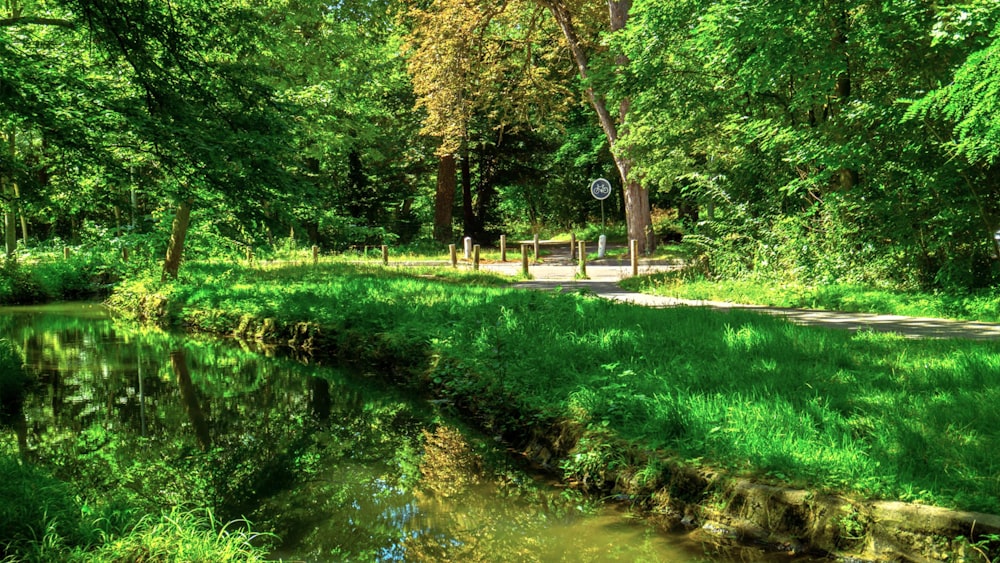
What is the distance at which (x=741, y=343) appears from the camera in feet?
27.9

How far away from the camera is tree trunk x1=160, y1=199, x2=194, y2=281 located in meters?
18.9

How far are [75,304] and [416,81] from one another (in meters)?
13.2

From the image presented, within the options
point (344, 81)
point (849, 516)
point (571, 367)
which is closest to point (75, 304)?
point (344, 81)

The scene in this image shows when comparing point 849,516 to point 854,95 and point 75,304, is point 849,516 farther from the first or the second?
point 75,304

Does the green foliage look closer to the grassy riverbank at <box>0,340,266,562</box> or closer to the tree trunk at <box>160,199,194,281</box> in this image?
the grassy riverbank at <box>0,340,266,562</box>

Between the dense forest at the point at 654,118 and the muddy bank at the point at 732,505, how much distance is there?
15.5 ft

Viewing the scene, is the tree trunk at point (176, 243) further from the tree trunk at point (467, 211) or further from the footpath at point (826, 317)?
the tree trunk at point (467, 211)

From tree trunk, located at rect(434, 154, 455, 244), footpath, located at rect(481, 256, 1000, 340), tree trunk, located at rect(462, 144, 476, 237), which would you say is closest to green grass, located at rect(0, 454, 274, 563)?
footpath, located at rect(481, 256, 1000, 340)

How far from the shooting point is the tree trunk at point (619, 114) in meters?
22.2

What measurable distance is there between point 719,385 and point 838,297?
22.3ft

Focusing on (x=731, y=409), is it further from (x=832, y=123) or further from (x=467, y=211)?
(x=467, y=211)

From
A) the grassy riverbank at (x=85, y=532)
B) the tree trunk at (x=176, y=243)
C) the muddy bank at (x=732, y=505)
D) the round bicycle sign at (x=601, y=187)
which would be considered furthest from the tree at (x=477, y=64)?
the grassy riverbank at (x=85, y=532)

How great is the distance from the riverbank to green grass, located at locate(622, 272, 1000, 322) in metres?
2.70

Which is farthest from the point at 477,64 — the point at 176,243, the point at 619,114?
the point at 176,243
